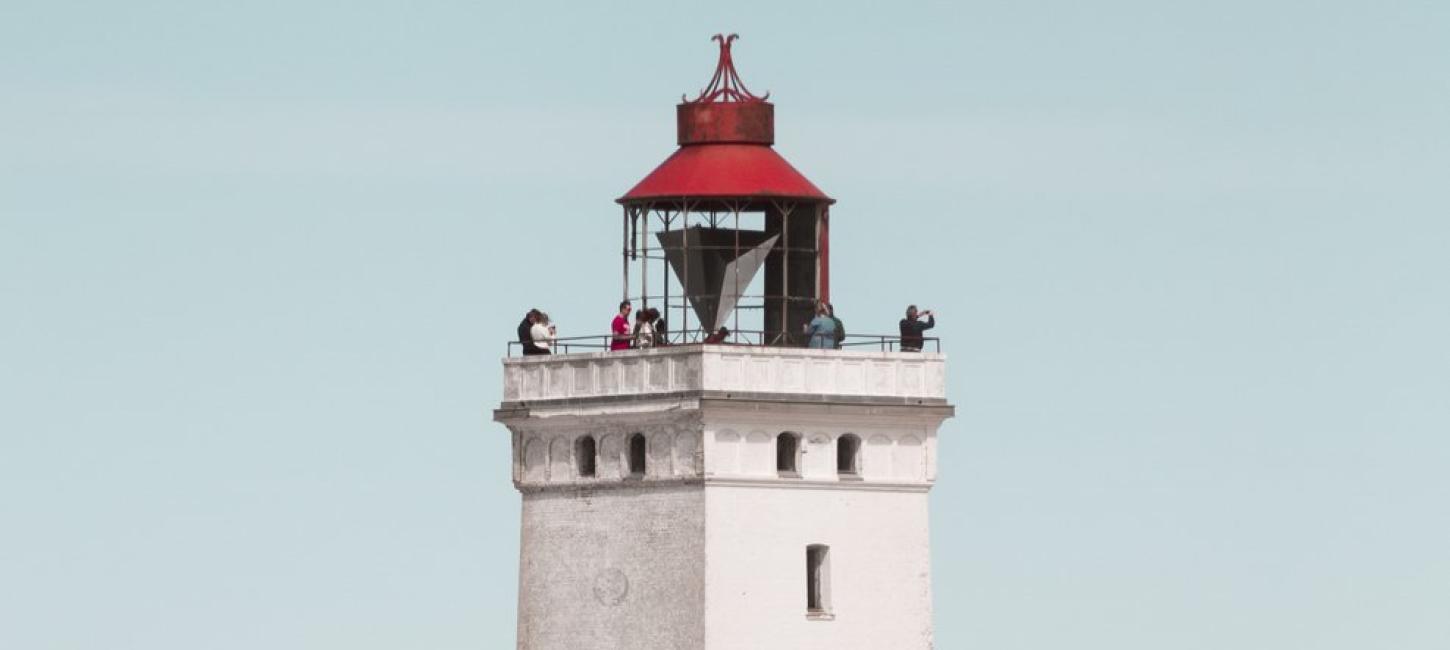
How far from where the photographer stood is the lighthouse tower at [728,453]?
117 m

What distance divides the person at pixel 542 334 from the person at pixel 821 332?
16.3ft

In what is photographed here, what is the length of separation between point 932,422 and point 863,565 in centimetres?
307

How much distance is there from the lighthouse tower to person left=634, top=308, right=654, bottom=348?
49cm

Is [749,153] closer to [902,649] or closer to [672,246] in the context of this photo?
[672,246]

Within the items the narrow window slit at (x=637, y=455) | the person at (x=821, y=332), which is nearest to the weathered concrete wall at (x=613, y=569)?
the narrow window slit at (x=637, y=455)

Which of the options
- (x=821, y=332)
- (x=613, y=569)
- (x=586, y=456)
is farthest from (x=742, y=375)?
(x=613, y=569)

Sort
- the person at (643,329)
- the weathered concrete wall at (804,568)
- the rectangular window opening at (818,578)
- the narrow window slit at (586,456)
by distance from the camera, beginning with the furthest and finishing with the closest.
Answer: the narrow window slit at (586,456)
the person at (643,329)
the rectangular window opening at (818,578)
the weathered concrete wall at (804,568)

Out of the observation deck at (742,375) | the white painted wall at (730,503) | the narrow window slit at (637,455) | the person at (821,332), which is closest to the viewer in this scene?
the white painted wall at (730,503)

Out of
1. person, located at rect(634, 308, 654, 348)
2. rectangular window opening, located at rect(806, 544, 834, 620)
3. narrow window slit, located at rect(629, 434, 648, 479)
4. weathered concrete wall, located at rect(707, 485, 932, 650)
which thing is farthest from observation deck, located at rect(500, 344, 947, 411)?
rectangular window opening, located at rect(806, 544, 834, 620)

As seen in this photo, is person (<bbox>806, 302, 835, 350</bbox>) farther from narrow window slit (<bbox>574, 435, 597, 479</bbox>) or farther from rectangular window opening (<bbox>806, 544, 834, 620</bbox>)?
narrow window slit (<bbox>574, 435, 597, 479</bbox>)

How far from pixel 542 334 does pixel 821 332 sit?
5.48m

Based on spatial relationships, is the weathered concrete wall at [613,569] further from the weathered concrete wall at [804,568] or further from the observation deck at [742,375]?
the observation deck at [742,375]

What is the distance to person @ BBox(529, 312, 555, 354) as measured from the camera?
12031cm

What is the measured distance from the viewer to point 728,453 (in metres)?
118
